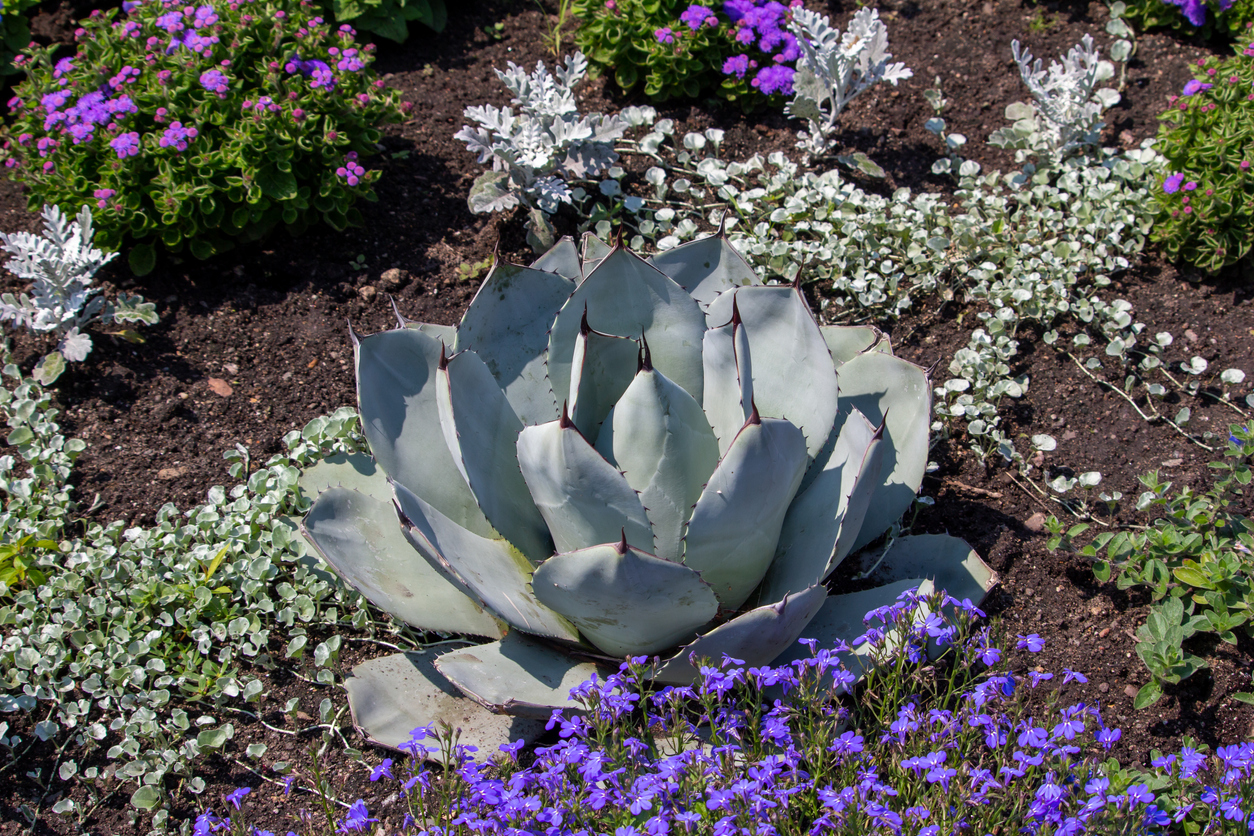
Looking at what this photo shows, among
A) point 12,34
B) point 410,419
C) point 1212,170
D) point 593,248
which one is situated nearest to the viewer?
point 410,419

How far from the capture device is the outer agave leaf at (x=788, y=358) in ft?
6.68

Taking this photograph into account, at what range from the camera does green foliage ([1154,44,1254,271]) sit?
113 inches

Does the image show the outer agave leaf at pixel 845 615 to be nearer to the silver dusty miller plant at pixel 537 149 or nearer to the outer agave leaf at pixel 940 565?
the outer agave leaf at pixel 940 565

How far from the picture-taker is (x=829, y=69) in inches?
131

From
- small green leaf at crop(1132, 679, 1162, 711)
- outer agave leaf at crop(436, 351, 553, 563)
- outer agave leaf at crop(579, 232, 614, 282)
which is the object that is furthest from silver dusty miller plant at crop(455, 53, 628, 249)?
small green leaf at crop(1132, 679, 1162, 711)

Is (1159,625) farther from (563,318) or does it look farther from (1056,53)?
(1056,53)

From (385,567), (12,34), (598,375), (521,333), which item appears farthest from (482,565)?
(12,34)

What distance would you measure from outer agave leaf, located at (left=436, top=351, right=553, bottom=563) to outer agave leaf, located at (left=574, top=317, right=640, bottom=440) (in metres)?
0.17

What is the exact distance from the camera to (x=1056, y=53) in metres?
3.87

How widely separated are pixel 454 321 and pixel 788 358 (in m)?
1.33

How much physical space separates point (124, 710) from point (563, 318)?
1355mm

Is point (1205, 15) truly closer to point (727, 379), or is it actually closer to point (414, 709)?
point (727, 379)

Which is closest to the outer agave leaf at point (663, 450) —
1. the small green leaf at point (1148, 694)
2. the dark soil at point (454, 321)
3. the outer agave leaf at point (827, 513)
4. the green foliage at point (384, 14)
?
the outer agave leaf at point (827, 513)

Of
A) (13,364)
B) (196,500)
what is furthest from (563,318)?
(13,364)
